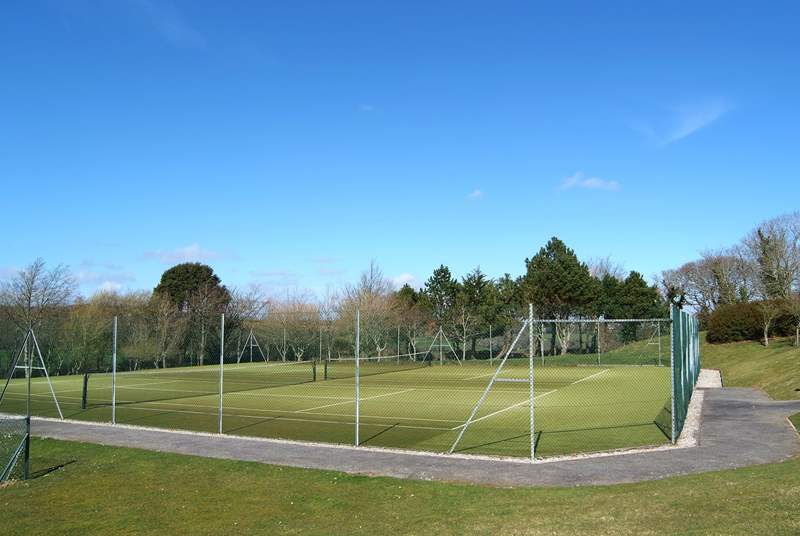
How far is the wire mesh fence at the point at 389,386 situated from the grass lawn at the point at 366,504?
9.23ft

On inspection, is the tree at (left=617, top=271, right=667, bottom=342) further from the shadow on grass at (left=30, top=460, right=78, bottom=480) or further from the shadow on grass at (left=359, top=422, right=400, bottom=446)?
the shadow on grass at (left=30, top=460, right=78, bottom=480)

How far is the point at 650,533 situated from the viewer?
6082 mm

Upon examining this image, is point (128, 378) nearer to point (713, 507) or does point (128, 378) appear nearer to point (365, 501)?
point (365, 501)

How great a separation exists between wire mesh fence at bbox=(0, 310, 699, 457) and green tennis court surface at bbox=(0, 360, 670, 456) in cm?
4

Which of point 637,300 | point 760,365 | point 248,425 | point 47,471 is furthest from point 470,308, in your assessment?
point 47,471

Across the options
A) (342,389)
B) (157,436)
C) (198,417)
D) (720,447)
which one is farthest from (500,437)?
(342,389)

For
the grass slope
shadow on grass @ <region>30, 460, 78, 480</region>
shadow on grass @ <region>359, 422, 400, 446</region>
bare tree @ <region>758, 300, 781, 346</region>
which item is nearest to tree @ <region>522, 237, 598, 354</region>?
the grass slope

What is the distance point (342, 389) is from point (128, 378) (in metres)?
14.1

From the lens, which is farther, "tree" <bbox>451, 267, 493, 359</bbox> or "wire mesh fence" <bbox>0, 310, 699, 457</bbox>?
"tree" <bbox>451, 267, 493, 359</bbox>

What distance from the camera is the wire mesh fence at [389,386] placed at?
13.7m

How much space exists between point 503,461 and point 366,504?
343 centimetres

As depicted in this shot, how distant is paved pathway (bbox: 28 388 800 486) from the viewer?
9594mm

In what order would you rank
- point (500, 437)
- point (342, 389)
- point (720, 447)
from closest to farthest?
point (720, 447), point (500, 437), point (342, 389)

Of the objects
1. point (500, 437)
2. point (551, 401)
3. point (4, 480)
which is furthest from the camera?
point (551, 401)
